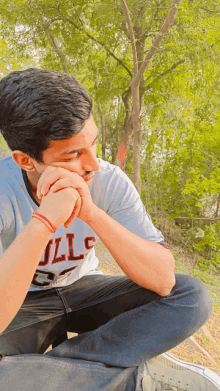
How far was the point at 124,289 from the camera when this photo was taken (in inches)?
67.3

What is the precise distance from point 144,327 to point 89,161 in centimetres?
81

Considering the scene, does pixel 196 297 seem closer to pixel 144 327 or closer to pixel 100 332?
pixel 144 327

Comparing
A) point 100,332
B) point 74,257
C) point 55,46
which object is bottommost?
point 100,332

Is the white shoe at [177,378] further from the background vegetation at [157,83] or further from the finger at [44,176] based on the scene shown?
the background vegetation at [157,83]

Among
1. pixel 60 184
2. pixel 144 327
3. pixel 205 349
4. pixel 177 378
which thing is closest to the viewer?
pixel 60 184

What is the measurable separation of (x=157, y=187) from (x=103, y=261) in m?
3.87

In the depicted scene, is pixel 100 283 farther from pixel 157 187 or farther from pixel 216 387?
pixel 157 187

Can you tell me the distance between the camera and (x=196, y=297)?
153 cm

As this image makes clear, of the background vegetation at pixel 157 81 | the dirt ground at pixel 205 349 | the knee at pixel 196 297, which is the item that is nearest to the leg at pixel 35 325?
the knee at pixel 196 297

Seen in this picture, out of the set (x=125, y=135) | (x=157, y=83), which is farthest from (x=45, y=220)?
(x=125, y=135)

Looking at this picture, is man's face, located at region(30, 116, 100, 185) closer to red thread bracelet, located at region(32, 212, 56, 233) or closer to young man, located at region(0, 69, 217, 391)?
young man, located at region(0, 69, 217, 391)

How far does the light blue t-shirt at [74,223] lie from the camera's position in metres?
1.58

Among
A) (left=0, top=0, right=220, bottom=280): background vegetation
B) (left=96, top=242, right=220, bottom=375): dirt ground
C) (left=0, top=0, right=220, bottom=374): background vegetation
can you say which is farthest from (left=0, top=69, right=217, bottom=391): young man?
(left=0, top=0, right=220, bottom=280): background vegetation

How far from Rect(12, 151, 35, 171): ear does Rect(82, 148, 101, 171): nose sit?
24 centimetres
